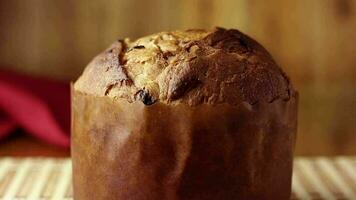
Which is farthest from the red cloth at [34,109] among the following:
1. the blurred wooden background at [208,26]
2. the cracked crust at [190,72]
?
the cracked crust at [190,72]

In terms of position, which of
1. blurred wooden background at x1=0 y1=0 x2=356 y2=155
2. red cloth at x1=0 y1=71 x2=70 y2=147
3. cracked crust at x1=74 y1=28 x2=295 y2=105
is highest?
cracked crust at x1=74 y1=28 x2=295 y2=105

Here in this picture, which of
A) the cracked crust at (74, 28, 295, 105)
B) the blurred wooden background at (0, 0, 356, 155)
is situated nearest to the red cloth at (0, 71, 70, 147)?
the blurred wooden background at (0, 0, 356, 155)

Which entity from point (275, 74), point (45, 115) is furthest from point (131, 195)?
point (45, 115)

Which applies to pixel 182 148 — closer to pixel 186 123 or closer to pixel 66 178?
pixel 186 123

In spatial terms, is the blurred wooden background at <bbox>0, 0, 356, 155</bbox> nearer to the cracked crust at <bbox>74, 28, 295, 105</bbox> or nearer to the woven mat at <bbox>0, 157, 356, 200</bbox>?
the woven mat at <bbox>0, 157, 356, 200</bbox>

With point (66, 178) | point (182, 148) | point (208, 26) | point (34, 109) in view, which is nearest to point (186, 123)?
point (182, 148)

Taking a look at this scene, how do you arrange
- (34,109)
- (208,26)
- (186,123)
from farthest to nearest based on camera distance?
(208,26) < (34,109) < (186,123)
